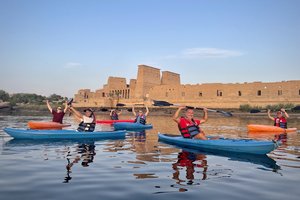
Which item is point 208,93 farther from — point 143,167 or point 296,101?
point 143,167

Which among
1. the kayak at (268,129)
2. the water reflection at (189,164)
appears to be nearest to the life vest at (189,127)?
the water reflection at (189,164)

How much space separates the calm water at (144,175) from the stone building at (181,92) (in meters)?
39.2

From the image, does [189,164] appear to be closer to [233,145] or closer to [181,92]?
[233,145]

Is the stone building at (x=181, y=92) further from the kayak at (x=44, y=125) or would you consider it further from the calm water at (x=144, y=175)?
the calm water at (x=144, y=175)

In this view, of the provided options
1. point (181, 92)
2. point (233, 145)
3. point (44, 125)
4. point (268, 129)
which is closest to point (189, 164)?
point (233, 145)

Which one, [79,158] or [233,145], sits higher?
[233,145]

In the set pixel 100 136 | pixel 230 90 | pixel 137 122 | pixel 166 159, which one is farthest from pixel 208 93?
pixel 166 159

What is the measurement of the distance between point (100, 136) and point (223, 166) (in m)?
6.09

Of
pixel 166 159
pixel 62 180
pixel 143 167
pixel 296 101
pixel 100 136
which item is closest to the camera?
pixel 62 180

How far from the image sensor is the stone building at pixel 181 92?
148 ft

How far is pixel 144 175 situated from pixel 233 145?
379 centimetres

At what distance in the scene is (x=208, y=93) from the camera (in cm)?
5191

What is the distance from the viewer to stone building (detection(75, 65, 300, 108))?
148 feet

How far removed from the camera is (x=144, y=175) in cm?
565
